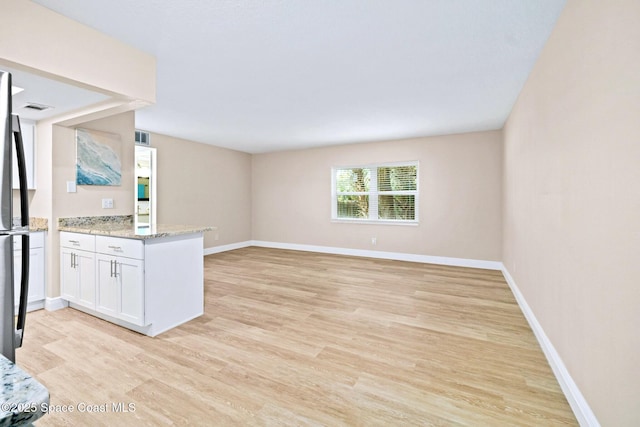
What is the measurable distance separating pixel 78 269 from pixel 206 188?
334 centimetres

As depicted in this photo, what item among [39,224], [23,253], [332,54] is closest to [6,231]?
[23,253]

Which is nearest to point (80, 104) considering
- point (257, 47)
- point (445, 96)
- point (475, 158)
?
point (257, 47)

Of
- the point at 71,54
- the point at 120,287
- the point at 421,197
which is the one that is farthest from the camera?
the point at 421,197

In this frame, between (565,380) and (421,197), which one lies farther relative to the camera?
(421,197)

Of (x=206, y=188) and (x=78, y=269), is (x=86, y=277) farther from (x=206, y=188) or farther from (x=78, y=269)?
(x=206, y=188)

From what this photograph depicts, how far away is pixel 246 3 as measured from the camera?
1.79 metres

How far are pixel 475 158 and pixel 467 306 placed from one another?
2.88 meters

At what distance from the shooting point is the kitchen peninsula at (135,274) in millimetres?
2508

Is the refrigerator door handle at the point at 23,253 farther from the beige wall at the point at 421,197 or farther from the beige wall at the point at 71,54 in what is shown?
the beige wall at the point at 421,197

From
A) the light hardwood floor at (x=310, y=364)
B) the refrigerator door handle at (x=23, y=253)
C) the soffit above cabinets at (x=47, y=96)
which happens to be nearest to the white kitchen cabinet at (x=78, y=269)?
the light hardwood floor at (x=310, y=364)

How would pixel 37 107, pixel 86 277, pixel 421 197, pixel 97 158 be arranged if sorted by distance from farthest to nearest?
1. pixel 421 197
2. pixel 97 158
3. pixel 86 277
4. pixel 37 107

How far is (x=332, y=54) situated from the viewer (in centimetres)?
240

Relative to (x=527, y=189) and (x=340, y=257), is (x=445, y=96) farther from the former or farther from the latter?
(x=340, y=257)

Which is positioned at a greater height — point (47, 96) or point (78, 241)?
point (47, 96)
